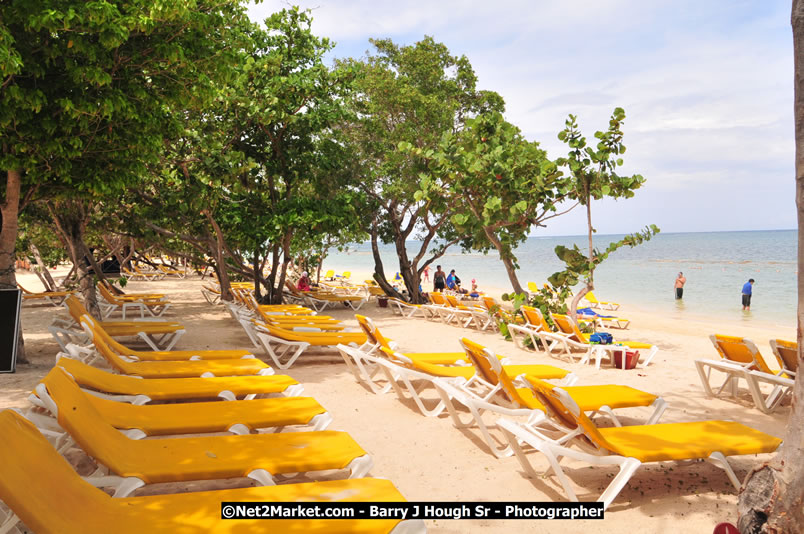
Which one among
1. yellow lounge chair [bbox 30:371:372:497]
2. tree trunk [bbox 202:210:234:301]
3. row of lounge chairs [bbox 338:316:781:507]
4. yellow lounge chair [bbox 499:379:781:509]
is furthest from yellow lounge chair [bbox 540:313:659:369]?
tree trunk [bbox 202:210:234:301]

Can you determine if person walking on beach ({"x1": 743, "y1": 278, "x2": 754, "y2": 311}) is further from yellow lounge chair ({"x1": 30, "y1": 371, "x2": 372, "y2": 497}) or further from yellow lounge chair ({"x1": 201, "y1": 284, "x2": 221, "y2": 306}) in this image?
yellow lounge chair ({"x1": 30, "y1": 371, "x2": 372, "y2": 497})

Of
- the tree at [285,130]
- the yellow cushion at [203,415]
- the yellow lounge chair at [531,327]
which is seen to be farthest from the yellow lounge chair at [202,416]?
the tree at [285,130]

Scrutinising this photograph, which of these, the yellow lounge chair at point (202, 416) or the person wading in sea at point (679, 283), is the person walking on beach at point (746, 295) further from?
the yellow lounge chair at point (202, 416)

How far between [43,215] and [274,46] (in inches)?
304

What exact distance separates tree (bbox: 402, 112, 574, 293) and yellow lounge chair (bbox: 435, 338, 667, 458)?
569 cm

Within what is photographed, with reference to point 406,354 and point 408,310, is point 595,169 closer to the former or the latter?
point 406,354

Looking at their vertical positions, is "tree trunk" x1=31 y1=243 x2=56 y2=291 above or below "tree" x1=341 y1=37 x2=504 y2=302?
below

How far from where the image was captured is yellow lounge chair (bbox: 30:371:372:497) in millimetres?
3020

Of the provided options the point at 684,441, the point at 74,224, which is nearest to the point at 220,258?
the point at 74,224

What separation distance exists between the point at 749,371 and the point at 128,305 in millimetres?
13472

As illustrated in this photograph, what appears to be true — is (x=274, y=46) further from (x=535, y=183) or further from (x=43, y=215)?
(x=535, y=183)

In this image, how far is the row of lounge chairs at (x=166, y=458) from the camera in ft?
8.05

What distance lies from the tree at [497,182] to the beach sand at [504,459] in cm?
271

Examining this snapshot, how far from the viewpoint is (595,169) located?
10109 millimetres
